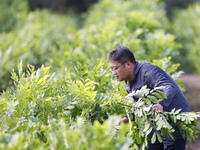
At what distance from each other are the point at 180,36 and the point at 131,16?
9.90 metres

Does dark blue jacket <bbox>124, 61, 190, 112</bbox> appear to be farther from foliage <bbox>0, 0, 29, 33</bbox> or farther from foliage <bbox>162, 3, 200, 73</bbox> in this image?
foliage <bbox>0, 0, 29, 33</bbox>

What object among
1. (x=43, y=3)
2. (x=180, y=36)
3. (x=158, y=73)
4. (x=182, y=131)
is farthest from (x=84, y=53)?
(x=43, y=3)

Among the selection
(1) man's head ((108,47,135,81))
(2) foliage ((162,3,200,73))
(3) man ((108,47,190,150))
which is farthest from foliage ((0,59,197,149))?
(2) foliage ((162,3,200,73))

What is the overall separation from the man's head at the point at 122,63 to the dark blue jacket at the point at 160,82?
0.26 feet

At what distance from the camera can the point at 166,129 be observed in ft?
8.74

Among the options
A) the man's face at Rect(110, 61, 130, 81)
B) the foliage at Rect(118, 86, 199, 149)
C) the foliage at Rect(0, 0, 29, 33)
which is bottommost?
the foliage at Rect(118, 86, 199, 149)

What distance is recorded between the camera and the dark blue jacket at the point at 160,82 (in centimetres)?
296

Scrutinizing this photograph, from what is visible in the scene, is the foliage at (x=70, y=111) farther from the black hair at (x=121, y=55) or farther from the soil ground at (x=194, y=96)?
the soil ground at (x=194, y=96)

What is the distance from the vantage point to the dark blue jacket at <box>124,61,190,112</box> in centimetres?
296

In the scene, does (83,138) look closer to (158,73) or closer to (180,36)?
(158,73)

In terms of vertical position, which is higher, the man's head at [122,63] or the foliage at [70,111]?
the man's head at [122,63]

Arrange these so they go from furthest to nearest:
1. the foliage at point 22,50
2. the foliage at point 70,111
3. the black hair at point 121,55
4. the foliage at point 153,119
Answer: the foliage at point 22,50 → the black hair at point 121,55 → the foliage at point 153,119 → the foliage at point 70,111

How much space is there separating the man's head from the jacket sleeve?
0.84ft

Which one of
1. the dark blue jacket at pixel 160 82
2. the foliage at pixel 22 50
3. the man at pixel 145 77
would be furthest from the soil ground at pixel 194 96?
the foliage at pixel 22 50
